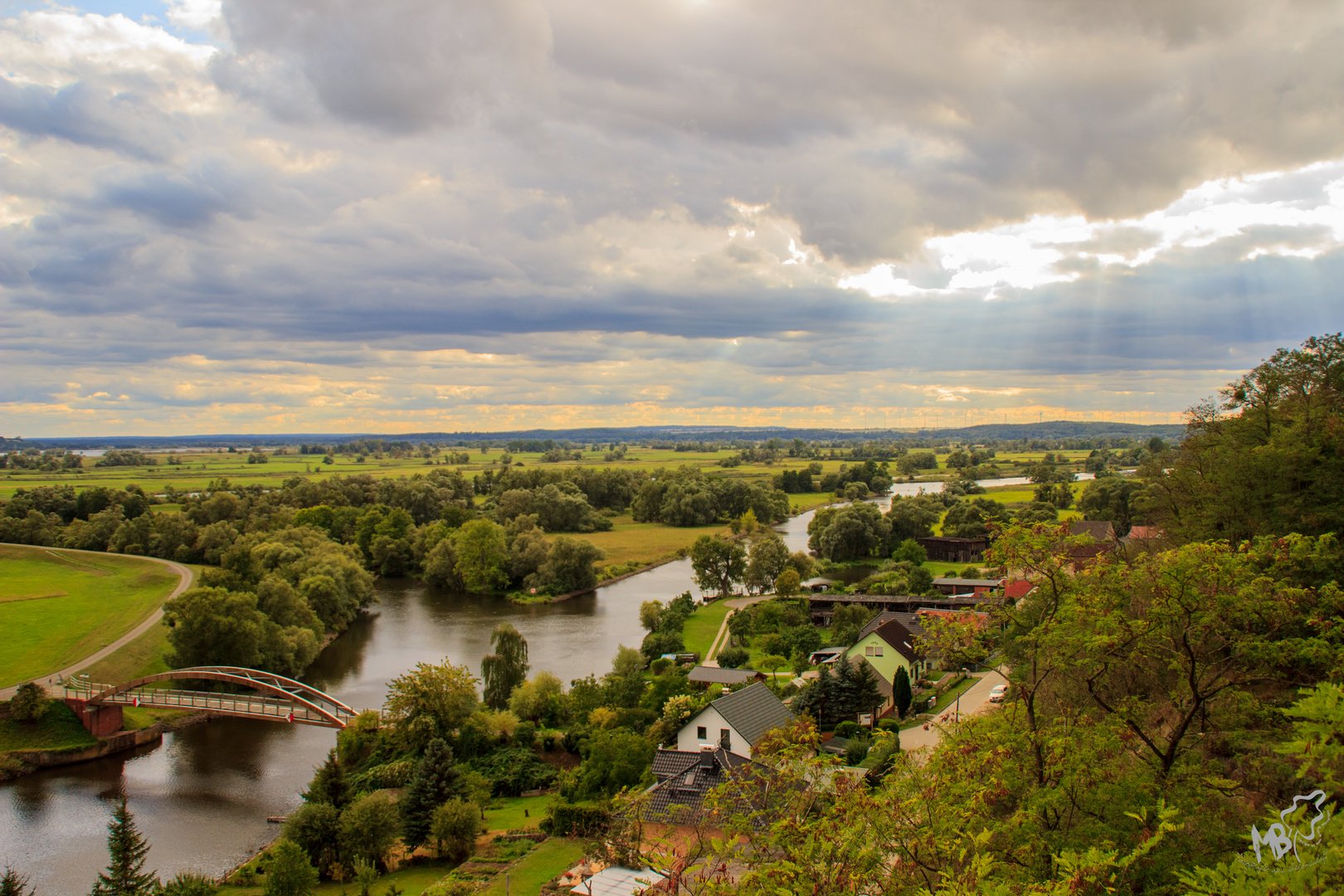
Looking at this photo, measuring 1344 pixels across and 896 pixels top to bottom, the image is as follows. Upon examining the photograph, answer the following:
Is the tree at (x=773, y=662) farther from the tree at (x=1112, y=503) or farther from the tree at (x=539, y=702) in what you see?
the tree at (x=1112, y=503)

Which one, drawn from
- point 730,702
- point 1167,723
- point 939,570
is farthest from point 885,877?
point 939,570

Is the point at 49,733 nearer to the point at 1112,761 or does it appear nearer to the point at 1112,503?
the point at 1112,761

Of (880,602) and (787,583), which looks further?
(787,583)

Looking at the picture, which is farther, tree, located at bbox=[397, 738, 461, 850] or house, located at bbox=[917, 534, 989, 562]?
house, located at bbox=[917, 534, 989, 562]

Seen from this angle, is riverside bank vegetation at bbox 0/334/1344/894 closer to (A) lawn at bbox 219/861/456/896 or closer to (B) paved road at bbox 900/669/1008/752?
(A) lawn at bbox 219/861/456/896

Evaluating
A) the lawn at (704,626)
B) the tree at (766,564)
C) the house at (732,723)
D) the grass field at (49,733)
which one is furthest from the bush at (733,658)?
the grass field at (49,733)

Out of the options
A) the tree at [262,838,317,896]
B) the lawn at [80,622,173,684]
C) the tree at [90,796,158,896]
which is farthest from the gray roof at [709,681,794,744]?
the lawn at [80,622,173,684]

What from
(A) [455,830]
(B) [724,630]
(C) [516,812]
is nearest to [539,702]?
(C) [516,812]
